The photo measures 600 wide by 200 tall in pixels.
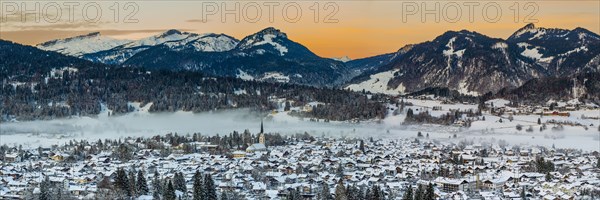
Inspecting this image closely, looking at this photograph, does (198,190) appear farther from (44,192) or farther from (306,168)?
(306,168)

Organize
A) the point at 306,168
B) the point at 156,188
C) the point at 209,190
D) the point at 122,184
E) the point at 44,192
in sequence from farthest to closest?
the point at 306,168 < the point at 122,184 < the point at 156,188 < the point at 209,190 < the point at 44,192

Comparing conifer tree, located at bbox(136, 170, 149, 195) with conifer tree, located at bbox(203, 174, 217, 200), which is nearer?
conifer tree, located at bbox(203, 174, 217, 200)

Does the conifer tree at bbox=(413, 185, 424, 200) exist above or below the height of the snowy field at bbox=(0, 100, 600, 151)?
below

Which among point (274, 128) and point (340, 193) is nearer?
point (340, 193)

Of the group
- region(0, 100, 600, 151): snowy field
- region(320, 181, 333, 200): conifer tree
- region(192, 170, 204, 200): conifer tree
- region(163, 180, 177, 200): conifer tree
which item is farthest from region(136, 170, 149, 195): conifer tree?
region(0, 100, 600, 151): snowy field

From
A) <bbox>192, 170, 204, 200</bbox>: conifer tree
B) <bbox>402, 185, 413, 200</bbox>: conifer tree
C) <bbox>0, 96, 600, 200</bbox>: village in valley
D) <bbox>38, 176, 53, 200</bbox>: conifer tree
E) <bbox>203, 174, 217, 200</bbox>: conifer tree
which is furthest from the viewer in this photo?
<bbox>0, 96, 600, 200</bbox>: village in valley

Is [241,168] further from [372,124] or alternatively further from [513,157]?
[372,124]

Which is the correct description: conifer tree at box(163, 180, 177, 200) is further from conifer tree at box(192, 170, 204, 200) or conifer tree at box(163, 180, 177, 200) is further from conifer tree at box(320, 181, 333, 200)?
conifer tree at box(320, 181, 333, 200)

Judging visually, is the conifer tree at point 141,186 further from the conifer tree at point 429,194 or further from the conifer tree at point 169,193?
the conifer tree at point 429,194

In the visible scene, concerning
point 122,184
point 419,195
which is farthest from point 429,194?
point 122,184
